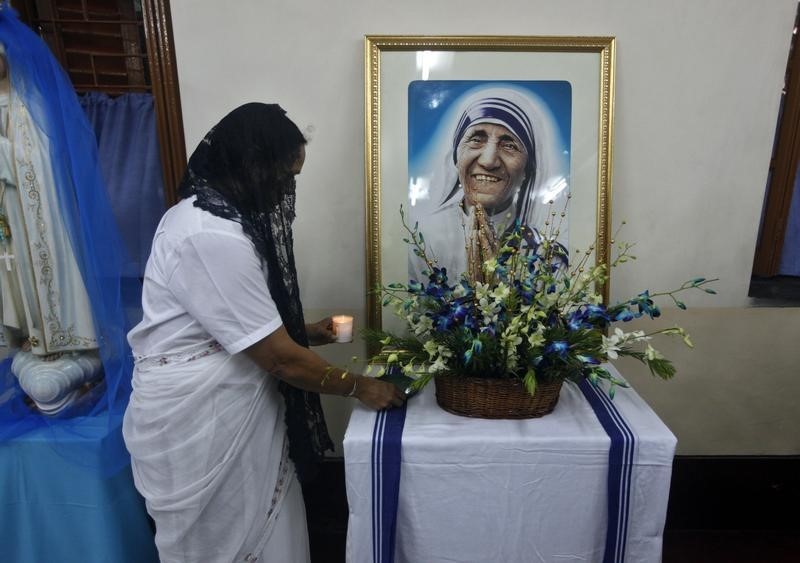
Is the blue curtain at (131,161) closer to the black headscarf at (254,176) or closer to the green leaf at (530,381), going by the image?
the black headscarf at (254,176)

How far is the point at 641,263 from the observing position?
178 cm

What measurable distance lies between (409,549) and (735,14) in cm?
196

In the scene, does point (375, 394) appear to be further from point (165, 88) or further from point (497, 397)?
point (165, 88)

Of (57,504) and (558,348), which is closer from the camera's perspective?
(558,348)

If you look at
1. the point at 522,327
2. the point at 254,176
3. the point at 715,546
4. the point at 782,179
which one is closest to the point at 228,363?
the point at 254,176

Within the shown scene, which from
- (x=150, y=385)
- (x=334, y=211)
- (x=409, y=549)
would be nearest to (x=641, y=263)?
(x=334, y=211)

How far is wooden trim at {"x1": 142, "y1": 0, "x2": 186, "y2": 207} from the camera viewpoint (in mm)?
1584

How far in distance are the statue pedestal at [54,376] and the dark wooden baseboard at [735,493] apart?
7.29ft

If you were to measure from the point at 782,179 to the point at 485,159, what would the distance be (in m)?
1.13

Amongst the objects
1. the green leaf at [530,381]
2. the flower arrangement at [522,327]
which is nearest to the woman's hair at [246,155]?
the flower arrangement at [522,327]

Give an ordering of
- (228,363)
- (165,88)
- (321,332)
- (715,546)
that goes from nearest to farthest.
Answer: (228,363) → (321,332) → (165,88) → (715,546)

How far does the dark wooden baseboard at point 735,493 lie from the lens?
2.00 m

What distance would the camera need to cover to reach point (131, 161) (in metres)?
1.75

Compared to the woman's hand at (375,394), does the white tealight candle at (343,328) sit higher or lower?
higher
